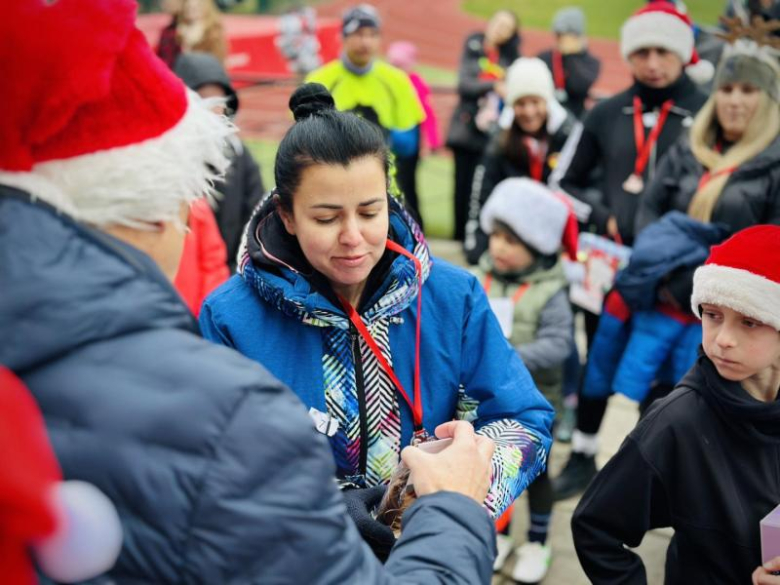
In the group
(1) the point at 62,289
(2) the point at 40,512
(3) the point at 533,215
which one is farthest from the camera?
(3) the point at 533,215

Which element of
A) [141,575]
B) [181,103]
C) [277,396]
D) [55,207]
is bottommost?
[141,575]

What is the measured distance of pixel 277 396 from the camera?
1.27 m

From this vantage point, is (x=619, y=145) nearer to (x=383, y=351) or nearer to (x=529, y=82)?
(x=529, y=82)

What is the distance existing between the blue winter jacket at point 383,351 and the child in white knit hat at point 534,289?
149cm

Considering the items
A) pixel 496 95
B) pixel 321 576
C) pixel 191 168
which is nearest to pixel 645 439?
pixel 321 576

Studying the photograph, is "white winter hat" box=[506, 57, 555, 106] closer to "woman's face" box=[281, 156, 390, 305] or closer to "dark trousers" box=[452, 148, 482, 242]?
"dark trousers" box=[452, 148, 482, 242]

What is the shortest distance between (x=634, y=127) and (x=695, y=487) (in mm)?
2693

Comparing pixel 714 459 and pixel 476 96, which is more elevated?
pixel 714 459

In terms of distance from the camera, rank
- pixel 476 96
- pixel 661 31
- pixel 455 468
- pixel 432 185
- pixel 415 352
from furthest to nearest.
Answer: pixel 432 185, pixel 476 96, pixel 661 31, pixel 415 352, pixel 455 468

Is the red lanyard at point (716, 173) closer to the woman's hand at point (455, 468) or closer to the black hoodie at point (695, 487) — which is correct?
the black hoodie at point (695, 487)

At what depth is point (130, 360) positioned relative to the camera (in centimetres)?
120

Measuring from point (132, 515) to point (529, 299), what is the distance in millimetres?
2841

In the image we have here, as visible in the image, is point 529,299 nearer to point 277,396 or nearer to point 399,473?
point 399,473

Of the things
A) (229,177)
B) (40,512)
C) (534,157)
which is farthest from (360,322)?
(534,157)
